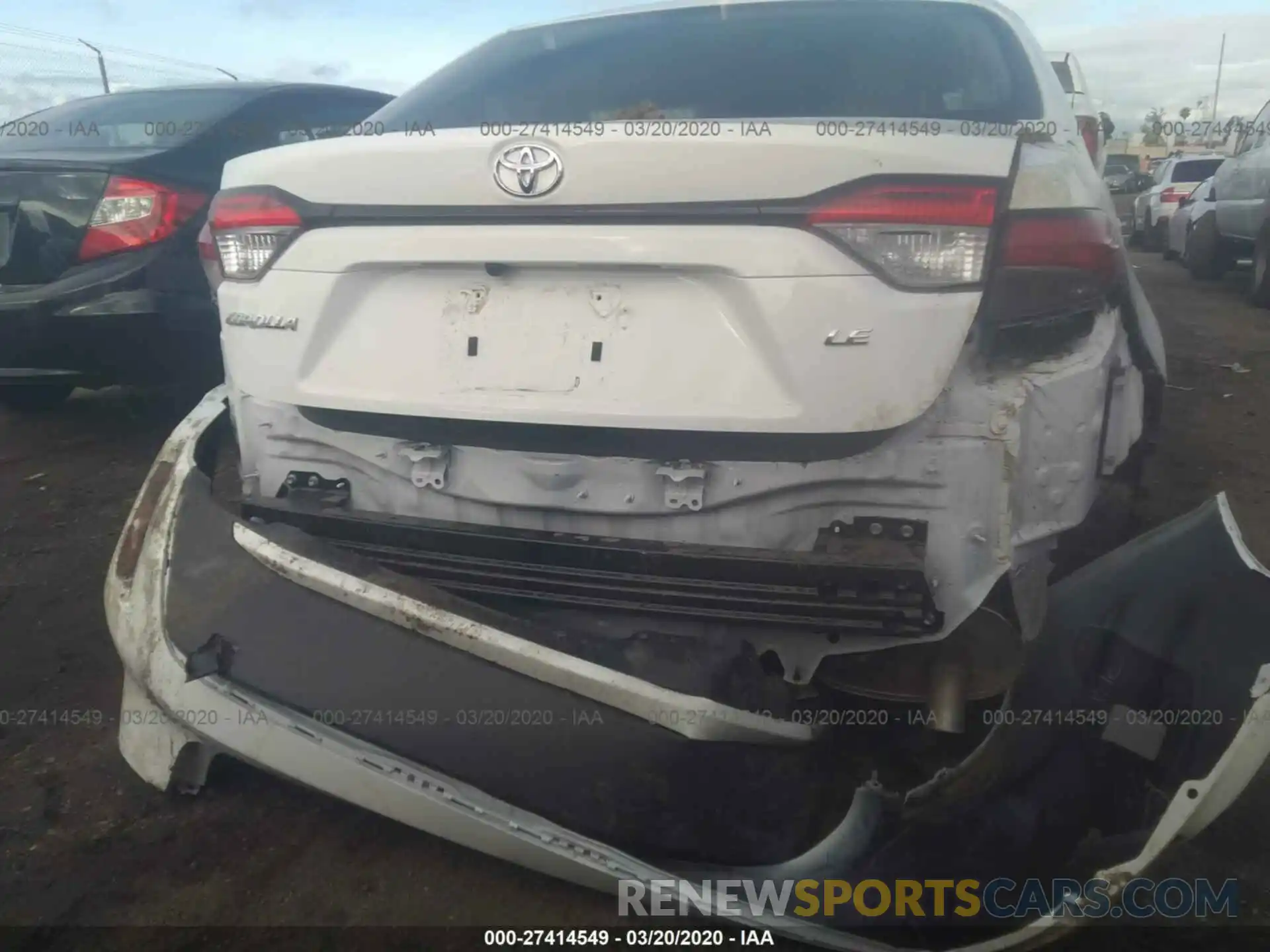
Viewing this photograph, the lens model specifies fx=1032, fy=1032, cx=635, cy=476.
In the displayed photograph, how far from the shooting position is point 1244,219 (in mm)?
9867

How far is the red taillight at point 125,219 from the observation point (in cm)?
417

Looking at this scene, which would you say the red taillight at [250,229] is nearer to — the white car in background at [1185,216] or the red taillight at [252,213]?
the red taillight at [252,213]

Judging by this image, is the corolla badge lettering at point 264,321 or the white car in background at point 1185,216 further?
the white car in background at point 1185,216

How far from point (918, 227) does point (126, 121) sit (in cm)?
441

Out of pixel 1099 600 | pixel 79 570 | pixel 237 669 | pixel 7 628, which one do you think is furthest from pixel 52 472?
pixel 1099 600

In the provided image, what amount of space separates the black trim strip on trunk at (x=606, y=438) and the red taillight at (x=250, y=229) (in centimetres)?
31

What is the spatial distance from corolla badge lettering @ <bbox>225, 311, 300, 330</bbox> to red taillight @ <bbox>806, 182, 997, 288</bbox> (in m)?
1.03

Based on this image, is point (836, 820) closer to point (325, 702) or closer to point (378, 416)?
point (325, 702)

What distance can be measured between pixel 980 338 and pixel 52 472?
4264 millimetres

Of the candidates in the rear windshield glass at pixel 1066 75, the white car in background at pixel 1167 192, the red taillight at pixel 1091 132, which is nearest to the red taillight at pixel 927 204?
the red taillight at pixel 1091 132

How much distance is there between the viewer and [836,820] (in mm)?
1859

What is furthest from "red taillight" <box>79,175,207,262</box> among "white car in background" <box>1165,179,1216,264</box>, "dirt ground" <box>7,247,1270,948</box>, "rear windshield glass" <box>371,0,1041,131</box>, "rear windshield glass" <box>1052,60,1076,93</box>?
"white car in background" <box>1165,179,1216,264</box>

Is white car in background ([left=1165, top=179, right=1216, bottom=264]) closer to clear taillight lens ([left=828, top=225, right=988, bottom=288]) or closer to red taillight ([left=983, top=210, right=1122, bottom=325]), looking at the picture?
red taillight ([left=983, top=210, right=1122, bottom=325])

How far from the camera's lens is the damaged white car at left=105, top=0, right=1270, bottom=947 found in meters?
1.73
